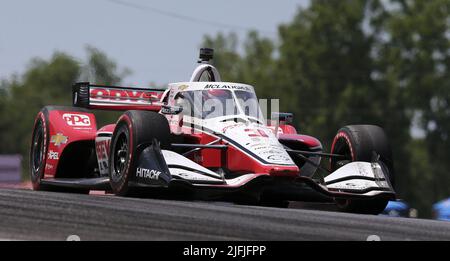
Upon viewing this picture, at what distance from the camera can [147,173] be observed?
11133mm

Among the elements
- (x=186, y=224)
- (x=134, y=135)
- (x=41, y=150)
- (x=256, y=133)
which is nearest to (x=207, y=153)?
(x=256, y=133)

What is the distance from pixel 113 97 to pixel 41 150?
1180 millimetres

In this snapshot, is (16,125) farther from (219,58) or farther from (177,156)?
(177,156)

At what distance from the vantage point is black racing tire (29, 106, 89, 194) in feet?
45.3

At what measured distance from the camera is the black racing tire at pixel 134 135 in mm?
11305

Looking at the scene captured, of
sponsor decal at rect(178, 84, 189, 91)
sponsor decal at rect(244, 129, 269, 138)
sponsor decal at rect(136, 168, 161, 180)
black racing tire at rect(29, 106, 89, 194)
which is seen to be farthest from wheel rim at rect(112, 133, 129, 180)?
black racing tire at rect(29, 106, 89, 194)

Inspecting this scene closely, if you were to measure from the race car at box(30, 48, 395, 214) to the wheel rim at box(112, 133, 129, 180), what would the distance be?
11 millimetres

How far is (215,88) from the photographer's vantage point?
12273 millimetres

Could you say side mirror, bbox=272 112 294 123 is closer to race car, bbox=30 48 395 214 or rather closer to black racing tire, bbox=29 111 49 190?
race car, bbox=30 48 395 214

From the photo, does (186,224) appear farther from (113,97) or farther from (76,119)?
(113,97)

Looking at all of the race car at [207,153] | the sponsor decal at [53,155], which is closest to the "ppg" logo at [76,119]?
the race car at [207,153]

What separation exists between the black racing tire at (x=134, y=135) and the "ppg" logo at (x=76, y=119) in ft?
6.34

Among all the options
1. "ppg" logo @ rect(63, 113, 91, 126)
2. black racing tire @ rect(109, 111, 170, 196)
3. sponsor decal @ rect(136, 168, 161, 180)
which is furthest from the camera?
"ppg" logo @ rect(63, 113, 91, 126)
